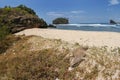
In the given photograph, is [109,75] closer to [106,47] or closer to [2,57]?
[106,47]

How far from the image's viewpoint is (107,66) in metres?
9.39

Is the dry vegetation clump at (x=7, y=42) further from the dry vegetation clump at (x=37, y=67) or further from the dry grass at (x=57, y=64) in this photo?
the dry vegetation clump at (x=37, y=67)

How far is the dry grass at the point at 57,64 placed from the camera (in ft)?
30.8

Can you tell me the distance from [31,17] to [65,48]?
28.3 ft

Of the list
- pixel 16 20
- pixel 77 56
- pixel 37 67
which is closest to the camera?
pixel 77 56

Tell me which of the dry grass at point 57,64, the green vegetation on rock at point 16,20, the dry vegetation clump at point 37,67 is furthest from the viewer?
the green vegetation on rock at point 16,20

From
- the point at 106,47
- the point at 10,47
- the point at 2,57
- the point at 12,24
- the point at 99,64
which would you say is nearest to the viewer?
the point at 99,64

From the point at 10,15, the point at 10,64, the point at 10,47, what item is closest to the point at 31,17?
the point at 10,15

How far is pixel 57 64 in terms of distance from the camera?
10352 millimetres

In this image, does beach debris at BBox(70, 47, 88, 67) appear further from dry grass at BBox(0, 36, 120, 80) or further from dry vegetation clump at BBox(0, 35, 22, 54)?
dry vegetation clump at BBox(0, 35, 22, 54)

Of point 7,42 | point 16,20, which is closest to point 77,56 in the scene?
point 7,42

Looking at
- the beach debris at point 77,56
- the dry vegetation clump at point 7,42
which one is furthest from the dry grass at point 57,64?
the dry vegetation clump at point 7,42

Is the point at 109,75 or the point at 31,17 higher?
the point at 31,17

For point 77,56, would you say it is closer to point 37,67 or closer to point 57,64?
point 57,64
